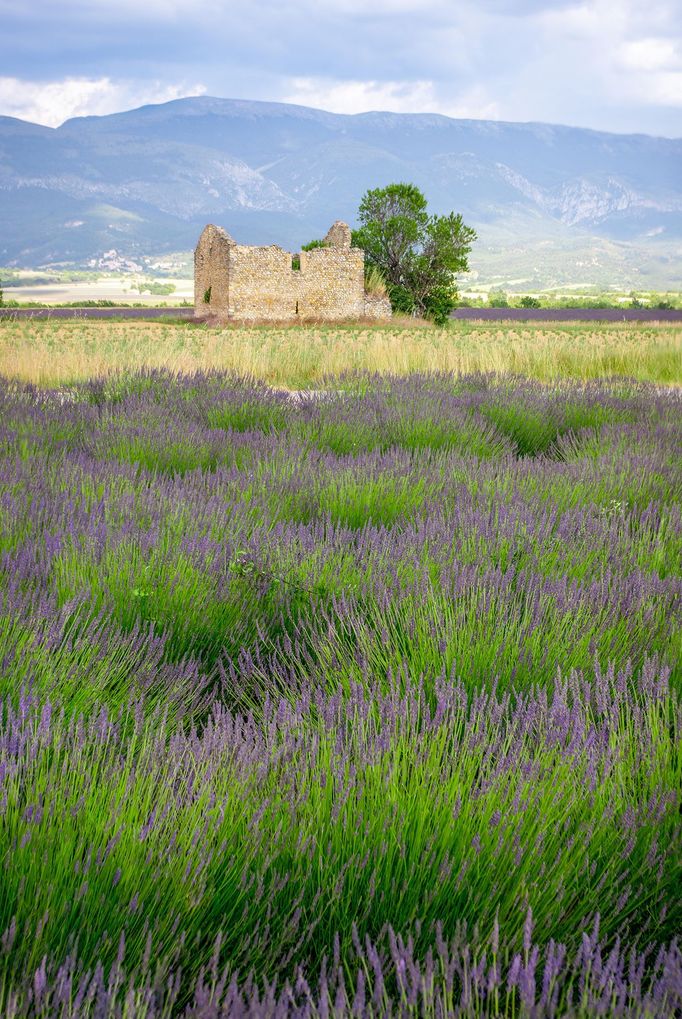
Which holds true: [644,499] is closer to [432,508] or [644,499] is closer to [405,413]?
[432,508]

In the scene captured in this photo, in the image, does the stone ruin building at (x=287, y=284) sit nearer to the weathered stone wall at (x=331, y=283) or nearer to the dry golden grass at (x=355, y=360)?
the weathered stone wall at (x=331, y=283)

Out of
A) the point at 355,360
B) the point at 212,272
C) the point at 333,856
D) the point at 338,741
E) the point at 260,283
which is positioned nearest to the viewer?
the point at 333,856

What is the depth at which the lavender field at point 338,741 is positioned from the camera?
110 cm

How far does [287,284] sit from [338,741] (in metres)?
31.3

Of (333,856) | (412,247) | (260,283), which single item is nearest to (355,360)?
(333,856)

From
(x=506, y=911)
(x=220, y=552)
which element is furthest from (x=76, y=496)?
(x=506, y=911)

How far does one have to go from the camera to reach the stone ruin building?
30.7 meters

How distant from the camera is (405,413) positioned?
18.9ft

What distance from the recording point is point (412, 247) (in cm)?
3447

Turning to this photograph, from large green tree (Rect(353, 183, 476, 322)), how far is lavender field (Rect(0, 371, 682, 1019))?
30.5 meters

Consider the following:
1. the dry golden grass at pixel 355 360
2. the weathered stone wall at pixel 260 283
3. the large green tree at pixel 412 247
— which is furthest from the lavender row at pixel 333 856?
the large green tree at pixel 412 247

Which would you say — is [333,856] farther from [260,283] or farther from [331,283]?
[331,283]

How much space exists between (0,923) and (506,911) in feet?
2.23

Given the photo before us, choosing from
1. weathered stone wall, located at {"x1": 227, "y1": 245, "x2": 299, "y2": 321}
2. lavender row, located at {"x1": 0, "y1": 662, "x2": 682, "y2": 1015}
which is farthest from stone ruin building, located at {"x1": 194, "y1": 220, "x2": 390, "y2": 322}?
lavender row, located at {"x1": 0, "y1": 662, "x2": 682, "y2": 1015}
